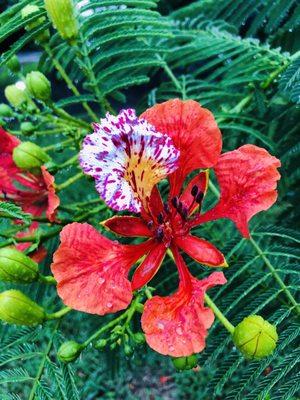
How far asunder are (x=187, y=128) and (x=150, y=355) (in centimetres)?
91

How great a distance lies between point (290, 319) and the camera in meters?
1.37

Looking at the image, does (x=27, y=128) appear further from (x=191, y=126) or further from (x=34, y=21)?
(x=191, y=126)

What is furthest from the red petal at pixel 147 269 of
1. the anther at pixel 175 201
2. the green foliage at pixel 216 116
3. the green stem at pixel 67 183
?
the green stem at pixel 67 183

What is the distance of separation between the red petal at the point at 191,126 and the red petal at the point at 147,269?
0.22m

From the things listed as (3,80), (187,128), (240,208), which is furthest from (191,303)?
(3,80)

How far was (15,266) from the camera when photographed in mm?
1297

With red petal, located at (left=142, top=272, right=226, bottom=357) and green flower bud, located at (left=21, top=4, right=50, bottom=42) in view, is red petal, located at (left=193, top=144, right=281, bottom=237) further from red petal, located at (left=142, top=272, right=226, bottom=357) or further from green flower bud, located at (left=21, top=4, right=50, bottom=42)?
green flower bud, located at (left=21, top=4, right=50, bottom=42)

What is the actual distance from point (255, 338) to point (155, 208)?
1.32 ft

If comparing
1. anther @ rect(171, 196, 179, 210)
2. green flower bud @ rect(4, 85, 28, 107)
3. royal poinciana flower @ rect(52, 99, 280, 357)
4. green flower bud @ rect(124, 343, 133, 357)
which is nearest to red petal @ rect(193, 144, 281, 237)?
royal poinciana flower @ rect(52, 99, 280, 357)

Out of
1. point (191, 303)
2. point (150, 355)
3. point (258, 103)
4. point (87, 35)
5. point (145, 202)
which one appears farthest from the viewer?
point (150, 355)

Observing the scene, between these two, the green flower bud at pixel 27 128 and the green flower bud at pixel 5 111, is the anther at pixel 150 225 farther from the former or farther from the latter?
the green flower bud at pixel 5 111

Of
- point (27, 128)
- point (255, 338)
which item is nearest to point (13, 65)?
point (27, 128)

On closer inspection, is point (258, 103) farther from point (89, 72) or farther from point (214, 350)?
point (214, 350)

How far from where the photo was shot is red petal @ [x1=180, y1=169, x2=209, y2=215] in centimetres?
137
